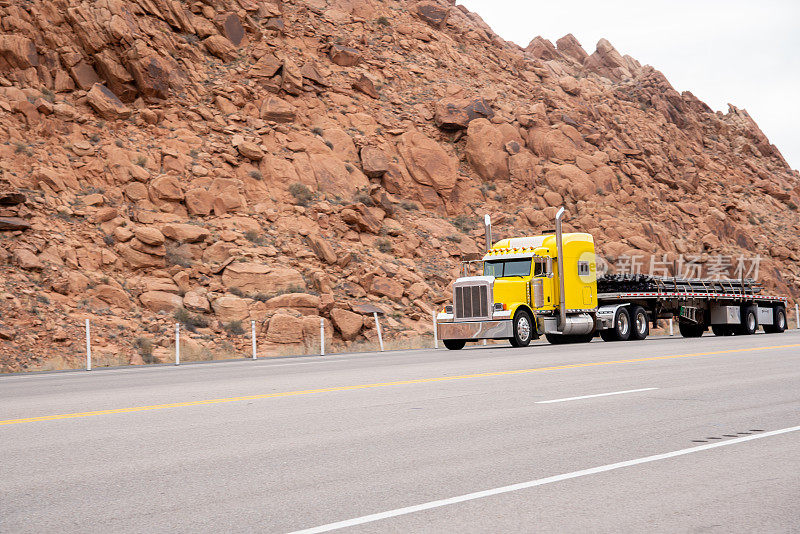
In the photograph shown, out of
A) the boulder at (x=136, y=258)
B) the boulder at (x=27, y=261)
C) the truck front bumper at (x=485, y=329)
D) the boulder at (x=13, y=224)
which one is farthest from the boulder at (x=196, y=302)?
the truck front bumper at (x=485, y=329)

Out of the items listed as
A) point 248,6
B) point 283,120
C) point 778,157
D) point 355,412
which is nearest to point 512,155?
point 283,120

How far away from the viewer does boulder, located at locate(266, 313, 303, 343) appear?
92.6ft

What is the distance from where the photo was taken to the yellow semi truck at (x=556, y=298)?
24422 millimetres

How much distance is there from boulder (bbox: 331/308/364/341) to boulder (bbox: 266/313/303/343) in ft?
5.91

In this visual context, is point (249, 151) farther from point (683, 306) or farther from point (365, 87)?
point (683, 306)

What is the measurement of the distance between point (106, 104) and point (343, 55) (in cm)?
1492

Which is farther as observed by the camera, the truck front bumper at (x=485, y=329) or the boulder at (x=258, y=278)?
the boulder at (x=258, y=278)

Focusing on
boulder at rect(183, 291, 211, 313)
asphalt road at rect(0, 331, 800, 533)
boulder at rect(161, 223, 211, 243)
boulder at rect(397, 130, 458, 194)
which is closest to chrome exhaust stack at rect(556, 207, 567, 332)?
asphalt road at rect(0, 331, 800, 533)

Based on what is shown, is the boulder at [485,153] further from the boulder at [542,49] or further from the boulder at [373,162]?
the boulder at [542,49]

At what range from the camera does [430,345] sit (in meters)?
28.9

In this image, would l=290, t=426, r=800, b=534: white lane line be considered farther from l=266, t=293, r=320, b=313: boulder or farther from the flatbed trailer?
l=266, t=293, r=320, b=313: boulder

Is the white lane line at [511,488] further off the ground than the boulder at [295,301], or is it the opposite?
the boulder at [295,301]

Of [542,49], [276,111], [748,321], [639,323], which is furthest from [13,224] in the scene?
[542,49]

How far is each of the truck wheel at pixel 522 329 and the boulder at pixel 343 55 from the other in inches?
1049
